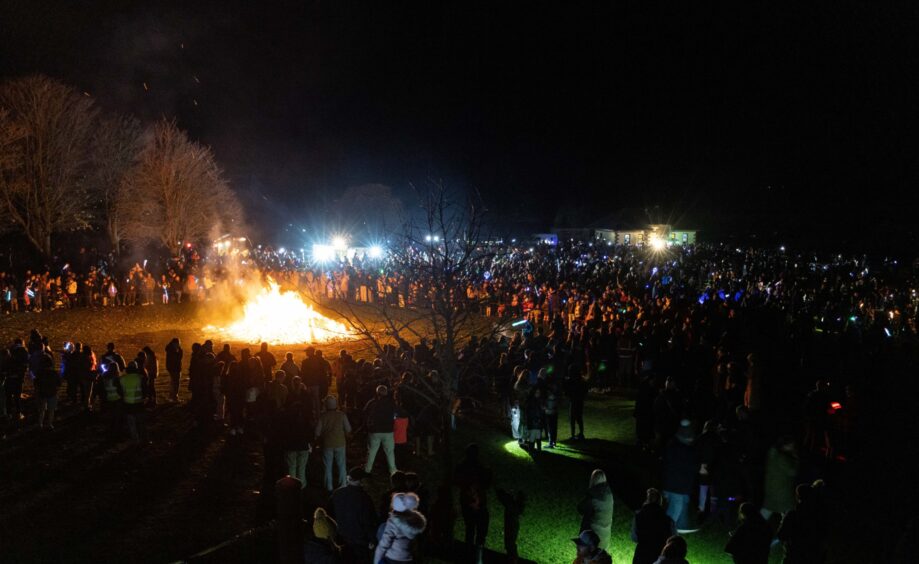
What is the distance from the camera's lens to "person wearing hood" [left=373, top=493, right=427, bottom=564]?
4910 millimetres

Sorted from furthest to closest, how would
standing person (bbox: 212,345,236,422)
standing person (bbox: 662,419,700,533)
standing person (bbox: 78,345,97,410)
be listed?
1. standing person (bbox: 78,345,97,410)
2. standing person (bbox: 212,345,236,422)
3. standing person (bbox: 662,419,700,533)

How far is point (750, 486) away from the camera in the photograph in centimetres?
745

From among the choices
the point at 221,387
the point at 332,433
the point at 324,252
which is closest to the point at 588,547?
the point at 332,433

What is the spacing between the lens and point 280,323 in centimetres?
2102

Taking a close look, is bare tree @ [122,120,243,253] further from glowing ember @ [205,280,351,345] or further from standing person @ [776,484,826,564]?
standing person @ [776,484,826,564]

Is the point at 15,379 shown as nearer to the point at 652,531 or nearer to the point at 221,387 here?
the point at 221,387

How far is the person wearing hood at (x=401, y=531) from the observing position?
4.91 m

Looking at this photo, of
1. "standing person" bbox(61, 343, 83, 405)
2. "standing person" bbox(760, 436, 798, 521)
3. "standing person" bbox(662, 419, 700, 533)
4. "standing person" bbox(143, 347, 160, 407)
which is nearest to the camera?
"standing person" bbox(760, 436, 798, 521)

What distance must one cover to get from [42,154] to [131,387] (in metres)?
25.6

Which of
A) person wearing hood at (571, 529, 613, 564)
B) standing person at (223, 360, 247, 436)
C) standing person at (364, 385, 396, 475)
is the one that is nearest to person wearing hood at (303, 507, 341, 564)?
person wearing hood at (571, 529, 613, 564)

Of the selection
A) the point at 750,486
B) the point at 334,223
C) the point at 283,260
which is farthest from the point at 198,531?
the point at 334,223

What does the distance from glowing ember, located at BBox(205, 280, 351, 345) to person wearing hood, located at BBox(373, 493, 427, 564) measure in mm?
12432

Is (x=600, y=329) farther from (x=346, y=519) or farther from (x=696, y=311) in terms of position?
(x=346, y=519)

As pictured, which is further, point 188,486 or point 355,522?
point 188,486
